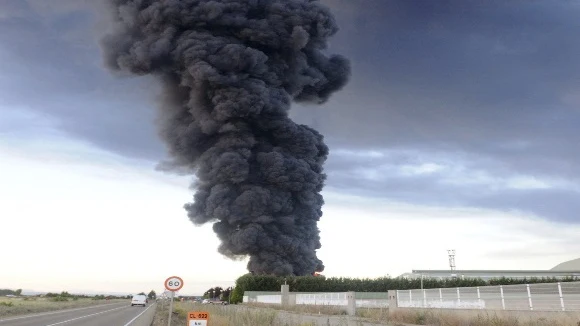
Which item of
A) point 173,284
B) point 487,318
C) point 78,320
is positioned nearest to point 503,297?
point 487,318

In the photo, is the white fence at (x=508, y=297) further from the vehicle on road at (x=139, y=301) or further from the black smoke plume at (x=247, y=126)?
the vehicle on road at (x=139, y=301)

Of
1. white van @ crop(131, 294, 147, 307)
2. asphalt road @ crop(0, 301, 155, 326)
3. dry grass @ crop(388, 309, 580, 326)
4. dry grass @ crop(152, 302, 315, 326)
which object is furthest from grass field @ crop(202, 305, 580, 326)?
white van @ crop(131, 294, 147, 307)

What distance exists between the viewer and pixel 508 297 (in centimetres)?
2086

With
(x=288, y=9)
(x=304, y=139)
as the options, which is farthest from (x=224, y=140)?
(x=288, y=9)

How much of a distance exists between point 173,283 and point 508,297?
46.7ft

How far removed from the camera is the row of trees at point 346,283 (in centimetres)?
4788

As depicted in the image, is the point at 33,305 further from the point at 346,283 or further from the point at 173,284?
the point at 173,284

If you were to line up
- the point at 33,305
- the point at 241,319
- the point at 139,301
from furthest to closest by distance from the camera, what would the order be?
the point at 139,301
the point at 33,305
the point at 241,319

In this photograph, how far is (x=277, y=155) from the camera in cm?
4350

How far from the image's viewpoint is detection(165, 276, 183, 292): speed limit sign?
15352mm

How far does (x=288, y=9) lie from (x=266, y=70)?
632cm

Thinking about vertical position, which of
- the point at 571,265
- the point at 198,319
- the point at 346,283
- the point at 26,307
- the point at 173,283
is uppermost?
the point at 571,265

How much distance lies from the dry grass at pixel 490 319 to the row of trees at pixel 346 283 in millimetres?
26138

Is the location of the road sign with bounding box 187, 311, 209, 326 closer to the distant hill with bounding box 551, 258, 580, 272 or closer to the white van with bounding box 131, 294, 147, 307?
the white van with bounding box 131, 294, 147, 307
